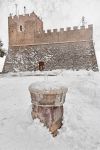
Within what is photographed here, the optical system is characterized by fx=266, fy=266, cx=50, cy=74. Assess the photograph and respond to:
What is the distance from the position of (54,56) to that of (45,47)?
1699 millimetres

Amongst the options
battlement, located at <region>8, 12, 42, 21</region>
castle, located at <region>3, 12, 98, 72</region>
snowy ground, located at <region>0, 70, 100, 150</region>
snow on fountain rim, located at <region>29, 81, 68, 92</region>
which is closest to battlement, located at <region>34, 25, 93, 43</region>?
castle, located at <region>3, 12, 98, 72</region>

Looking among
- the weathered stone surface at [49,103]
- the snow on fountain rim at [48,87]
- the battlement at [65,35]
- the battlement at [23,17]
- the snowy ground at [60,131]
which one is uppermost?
Answer: the battlement at [23,17]

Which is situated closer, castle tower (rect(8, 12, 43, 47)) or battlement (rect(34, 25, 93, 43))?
battlement (rect(34, 25, 93, 43))

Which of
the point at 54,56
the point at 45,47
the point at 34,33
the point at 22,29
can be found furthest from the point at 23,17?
the point at 54,56

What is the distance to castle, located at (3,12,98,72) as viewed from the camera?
26781mm

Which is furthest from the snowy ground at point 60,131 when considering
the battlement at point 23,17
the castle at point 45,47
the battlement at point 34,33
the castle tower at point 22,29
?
the battlement at point 23,17

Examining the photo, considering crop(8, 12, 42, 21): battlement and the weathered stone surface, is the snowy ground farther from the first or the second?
crop(8, 12, 42, 21): battlement

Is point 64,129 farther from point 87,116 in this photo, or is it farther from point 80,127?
point 87,116

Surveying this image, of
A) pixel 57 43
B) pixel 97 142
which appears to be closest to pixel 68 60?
pixel 57 43

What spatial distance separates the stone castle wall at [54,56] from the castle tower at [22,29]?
26.9 inches

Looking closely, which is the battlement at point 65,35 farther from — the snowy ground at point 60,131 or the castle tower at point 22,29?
the snowy ground at point 60,131

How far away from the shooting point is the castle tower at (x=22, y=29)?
29.3 metres

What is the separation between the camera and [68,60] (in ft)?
87.9

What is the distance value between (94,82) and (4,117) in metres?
4.48
